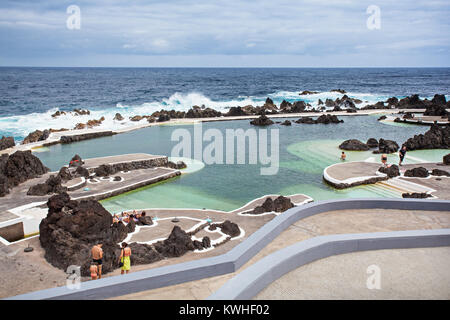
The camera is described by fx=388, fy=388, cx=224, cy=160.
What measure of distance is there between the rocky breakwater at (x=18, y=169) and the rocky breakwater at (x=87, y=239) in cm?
721

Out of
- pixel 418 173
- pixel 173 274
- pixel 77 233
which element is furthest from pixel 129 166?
pixel 173 274

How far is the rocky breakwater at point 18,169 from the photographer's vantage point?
18.9m

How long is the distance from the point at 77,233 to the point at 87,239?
1.19ft

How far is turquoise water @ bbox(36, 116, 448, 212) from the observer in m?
18.9

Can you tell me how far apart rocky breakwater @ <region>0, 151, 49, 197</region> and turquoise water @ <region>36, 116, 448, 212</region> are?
3517 millimetres

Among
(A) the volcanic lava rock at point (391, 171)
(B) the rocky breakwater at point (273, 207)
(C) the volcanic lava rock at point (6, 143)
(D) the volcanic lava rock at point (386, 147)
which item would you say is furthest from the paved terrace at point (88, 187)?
(D) the volcanic lava rock at point (386, 147)

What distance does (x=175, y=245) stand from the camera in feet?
38.5

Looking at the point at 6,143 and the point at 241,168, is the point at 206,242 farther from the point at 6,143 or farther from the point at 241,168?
the point at 6,143

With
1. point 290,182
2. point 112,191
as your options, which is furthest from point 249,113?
point 112,191

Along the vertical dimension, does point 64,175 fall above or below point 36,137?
below

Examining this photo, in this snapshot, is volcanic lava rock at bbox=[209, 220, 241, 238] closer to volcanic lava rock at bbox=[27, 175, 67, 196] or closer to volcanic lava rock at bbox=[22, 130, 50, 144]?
volcanic lava rock at bbox=[27, 175, 67, 196]

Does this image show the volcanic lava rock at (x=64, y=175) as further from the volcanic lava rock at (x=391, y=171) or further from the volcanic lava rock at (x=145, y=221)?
the volcanic lava rock at (x=391, y=171)

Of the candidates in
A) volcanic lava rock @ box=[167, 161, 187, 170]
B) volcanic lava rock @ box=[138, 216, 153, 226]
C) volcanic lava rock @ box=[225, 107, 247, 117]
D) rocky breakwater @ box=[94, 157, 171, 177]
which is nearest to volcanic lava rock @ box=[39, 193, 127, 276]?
volcanic lava rock @ box=[138, 216, 153, 226]
